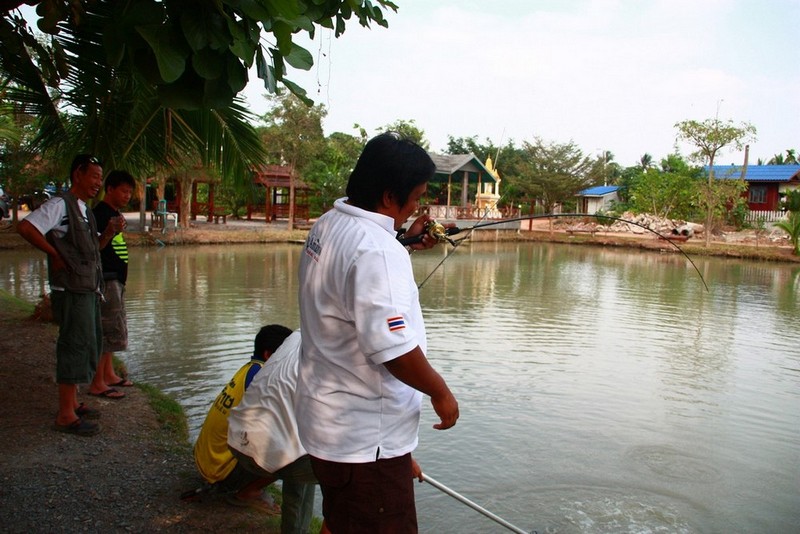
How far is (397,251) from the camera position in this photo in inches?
69.4

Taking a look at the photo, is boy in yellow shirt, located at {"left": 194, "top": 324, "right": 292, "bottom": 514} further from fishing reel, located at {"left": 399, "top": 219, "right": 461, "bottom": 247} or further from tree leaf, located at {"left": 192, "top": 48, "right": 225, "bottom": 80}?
tree leaf, located at {"left": 192, "top": 48, "right": 225, "bottom": 80}

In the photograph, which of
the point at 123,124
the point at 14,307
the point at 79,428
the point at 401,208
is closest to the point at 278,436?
the point at 401,208

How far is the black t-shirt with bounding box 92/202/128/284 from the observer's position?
4465 mm

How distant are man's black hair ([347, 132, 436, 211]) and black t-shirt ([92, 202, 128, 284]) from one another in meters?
3.00

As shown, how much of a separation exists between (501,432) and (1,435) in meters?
3.48

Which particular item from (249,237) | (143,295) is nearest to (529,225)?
(249,237)

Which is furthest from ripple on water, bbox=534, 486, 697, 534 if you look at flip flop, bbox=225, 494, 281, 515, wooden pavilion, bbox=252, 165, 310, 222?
wooden pavilion, bbox=252, 165, 310, 222

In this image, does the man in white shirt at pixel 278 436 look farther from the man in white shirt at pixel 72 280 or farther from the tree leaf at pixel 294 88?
the man in white shirt at pixel 72 280

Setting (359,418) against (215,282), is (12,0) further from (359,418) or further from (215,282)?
(215,282)

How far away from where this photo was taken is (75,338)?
3.78m

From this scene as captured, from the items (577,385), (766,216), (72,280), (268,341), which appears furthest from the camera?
(766,216)

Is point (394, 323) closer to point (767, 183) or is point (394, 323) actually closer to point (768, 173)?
point (767, 183)

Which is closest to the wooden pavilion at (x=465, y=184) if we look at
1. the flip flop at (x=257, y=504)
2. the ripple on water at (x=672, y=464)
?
the ripple on water at (x=672, y=464)

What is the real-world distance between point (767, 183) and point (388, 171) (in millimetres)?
38968
